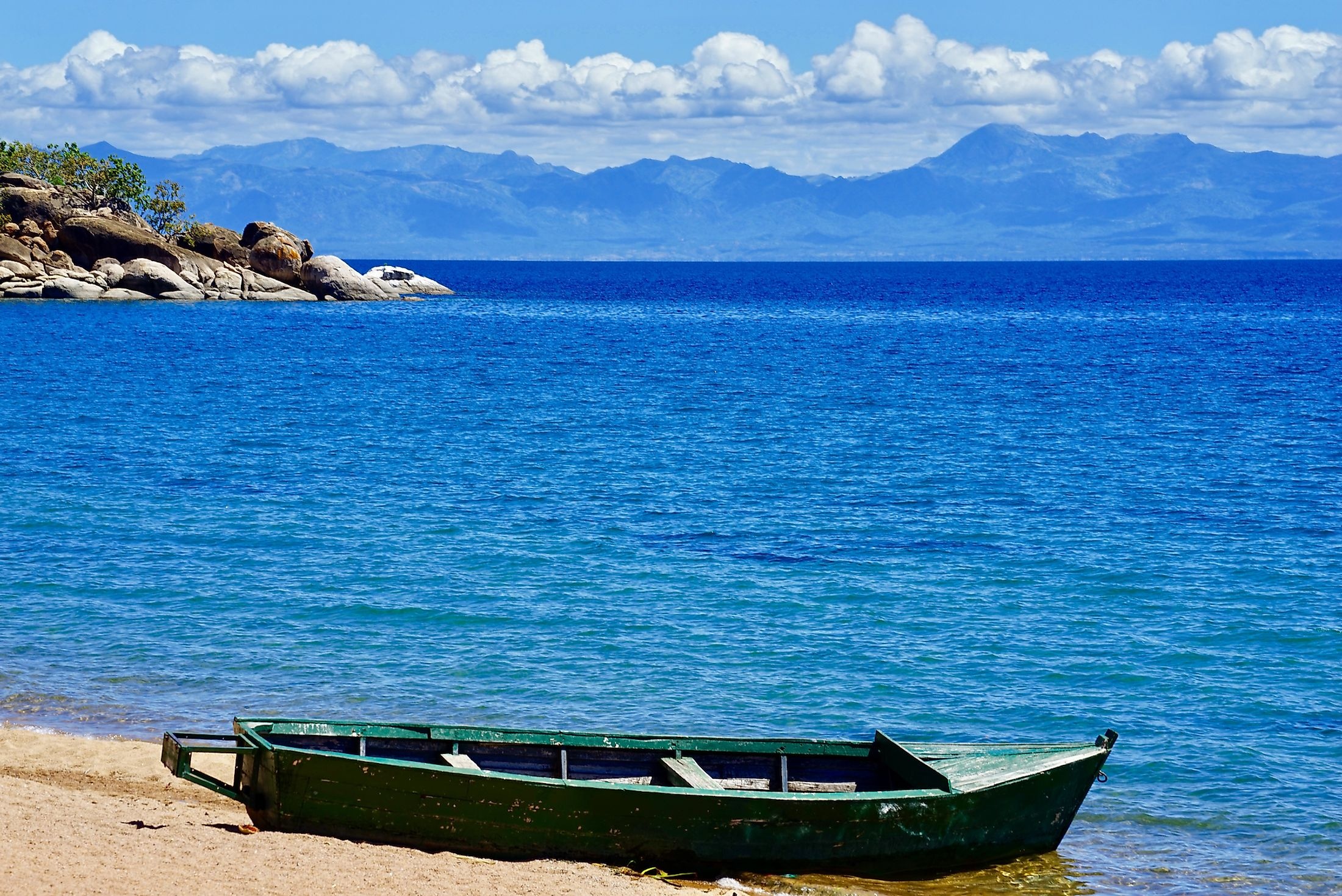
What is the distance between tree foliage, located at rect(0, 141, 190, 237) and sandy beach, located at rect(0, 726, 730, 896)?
103641mm

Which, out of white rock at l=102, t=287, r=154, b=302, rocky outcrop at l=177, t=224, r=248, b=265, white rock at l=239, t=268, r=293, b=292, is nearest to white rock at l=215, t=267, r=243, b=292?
white rock at l=239, t=268, r=293, b=292

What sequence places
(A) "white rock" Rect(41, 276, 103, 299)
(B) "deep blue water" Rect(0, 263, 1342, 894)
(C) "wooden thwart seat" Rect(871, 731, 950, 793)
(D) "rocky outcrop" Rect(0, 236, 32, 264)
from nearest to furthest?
(C) "wooden thwart seat" Rect(871, 731, 950, 793), (B) "deep blue water" Rect(0, 263, 1342, 894), (D) "rocky outcrop" Rect(0, 236, 32, 264), (A) "white rock" Rect(41, 276, 103, 299)

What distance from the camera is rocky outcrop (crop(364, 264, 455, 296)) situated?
418ft

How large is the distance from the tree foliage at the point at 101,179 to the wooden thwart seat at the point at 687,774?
105 m

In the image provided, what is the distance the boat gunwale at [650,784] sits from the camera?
1281cm

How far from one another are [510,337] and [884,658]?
74490 millimetres

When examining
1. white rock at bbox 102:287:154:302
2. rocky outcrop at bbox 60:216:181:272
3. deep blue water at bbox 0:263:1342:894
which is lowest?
deep blue water at bbox 0:263:1342:894

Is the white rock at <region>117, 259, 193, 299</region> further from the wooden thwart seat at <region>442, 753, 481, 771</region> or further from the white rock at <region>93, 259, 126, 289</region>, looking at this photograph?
the wooden thwart seat at <region>442, 753, 481, 771</region>

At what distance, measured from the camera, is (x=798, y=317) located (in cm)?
12244

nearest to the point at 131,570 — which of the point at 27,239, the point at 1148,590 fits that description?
the point at 1148,590

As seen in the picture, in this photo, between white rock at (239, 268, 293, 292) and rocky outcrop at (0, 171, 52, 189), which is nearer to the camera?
rocky outcrop at (0, 171, 52, 189)

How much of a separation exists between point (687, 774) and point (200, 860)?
15.7 ft

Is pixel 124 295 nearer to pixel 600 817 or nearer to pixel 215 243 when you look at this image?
pixel 215 243

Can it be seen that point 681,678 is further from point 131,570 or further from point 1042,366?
point 1042,366
